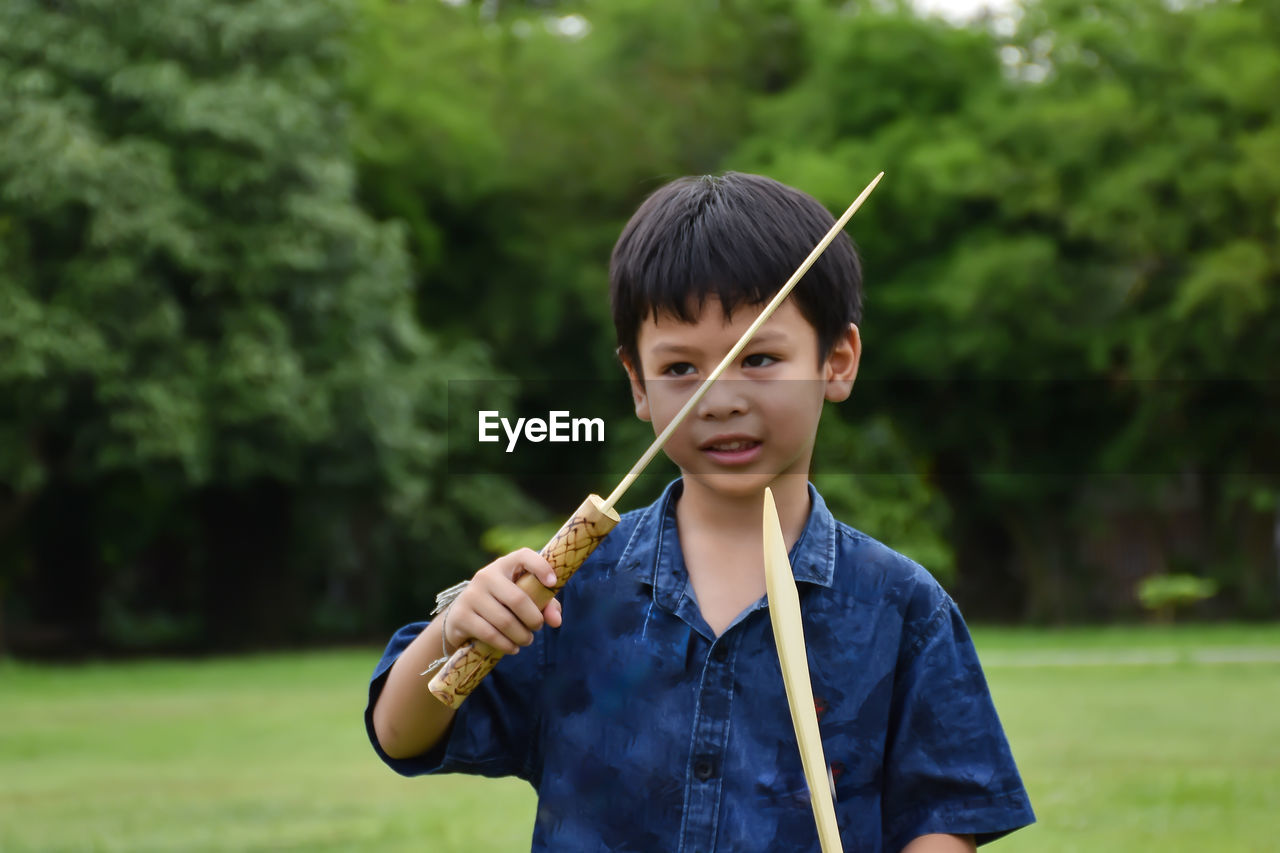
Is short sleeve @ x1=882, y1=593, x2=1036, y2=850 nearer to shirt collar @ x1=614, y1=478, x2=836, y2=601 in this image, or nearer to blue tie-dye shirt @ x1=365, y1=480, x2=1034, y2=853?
blue tie-dye shirt @ x1=365, y1=480, x2=1034, y2=853

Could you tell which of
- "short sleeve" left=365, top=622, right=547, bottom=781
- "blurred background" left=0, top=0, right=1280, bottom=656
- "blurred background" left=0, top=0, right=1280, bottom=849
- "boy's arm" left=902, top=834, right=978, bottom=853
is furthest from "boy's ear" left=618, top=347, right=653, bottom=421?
"blurred background" left=0, top=0, right=1280, bottom=656

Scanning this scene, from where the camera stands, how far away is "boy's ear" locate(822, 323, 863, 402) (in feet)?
6.06

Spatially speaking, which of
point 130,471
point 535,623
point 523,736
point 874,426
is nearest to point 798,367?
point 535,623

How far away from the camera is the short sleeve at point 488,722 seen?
6.17 ft

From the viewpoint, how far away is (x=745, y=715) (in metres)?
1.79

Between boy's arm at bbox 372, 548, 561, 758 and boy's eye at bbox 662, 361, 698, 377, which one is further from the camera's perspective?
boy's eye at bbox 662, 361, 698, 377

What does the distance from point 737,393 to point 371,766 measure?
800 cm

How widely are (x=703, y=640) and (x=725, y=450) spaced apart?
217mm

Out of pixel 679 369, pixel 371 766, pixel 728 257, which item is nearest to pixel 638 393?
pixel 679 369

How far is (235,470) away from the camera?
711 inches

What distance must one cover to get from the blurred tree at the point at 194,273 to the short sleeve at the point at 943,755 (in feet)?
50.3

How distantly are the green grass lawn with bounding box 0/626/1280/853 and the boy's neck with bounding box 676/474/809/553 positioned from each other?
14.9ft

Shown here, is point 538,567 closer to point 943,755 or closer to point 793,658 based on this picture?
point 793,658

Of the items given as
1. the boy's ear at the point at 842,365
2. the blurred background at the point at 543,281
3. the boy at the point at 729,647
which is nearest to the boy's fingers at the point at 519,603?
the boy at the point at 729,647
